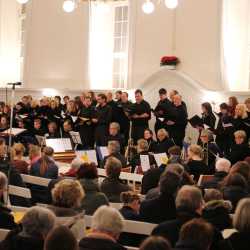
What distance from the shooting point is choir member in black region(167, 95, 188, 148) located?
43.4 ft

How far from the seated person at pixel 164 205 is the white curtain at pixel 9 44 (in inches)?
615

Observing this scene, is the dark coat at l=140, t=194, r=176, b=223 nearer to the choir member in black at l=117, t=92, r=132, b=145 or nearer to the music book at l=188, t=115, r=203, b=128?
the music book at l=188, t=115, r=203, b=128

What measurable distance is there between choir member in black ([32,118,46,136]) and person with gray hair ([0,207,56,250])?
35.2 feet

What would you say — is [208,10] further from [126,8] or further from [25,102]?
[25,102]

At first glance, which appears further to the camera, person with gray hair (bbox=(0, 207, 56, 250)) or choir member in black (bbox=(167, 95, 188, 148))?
choir member in black (bbox=(167, 95, 188, 148))

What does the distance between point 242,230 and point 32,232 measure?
1.64m

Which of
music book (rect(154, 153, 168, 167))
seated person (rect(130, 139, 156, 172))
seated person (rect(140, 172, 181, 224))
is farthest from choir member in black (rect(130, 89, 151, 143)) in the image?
seated person (rect(140, 172, 181, 224))

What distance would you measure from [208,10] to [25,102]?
17.6ft

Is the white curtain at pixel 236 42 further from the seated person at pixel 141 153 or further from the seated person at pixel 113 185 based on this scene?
the seated person at pixel 113 185

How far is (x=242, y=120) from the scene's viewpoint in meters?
11.6

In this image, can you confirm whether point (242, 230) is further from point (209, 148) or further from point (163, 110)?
point (163, 110)

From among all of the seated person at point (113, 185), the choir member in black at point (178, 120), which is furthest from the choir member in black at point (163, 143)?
the seated person at point (113, 185)

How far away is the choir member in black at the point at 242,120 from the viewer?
37.5ft

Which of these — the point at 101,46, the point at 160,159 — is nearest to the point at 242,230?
the point at 160,159
